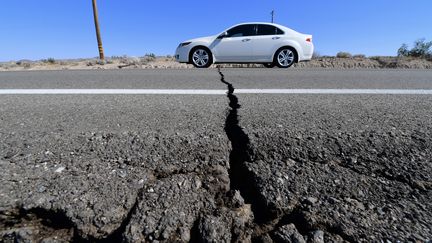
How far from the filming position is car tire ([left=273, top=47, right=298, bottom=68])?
29.7 ft

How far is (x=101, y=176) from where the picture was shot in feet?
4.69

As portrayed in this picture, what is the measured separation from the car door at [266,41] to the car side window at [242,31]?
202 mm

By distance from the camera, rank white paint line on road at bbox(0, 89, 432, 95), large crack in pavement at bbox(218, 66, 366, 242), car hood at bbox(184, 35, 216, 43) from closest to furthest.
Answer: large crack in pavement at bbox(218, 66, 366, 242), white paint line on road at bbox(0, 89, 432, 95), car hood at bbox(184, 35, 216, 43)

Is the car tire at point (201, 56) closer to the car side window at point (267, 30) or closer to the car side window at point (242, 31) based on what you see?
the car side window at point (242, 31)

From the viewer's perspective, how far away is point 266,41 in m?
8.98

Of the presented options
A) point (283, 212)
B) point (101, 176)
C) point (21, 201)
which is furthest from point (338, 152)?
point (21, 201)

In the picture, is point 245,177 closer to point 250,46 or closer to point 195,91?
point 195,91

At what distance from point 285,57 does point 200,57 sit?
8.55 ft

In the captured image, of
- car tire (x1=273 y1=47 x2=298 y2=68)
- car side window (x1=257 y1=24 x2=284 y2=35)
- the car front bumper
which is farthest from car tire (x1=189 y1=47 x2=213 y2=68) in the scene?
car tire (x1=273 y1=47 x2=298 y2=68)

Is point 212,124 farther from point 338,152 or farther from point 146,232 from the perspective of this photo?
point 146,232

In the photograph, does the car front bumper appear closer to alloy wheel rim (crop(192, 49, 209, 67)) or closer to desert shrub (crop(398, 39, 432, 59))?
alloy wheel rim (crop(192, 49, 209, 67))

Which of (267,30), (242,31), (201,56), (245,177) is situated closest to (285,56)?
(267,30)

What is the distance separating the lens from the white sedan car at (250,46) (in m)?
8.93

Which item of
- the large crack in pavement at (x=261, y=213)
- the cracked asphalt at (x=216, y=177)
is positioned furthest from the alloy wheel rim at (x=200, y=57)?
the large crack in pavement at (x=261, y=213)
